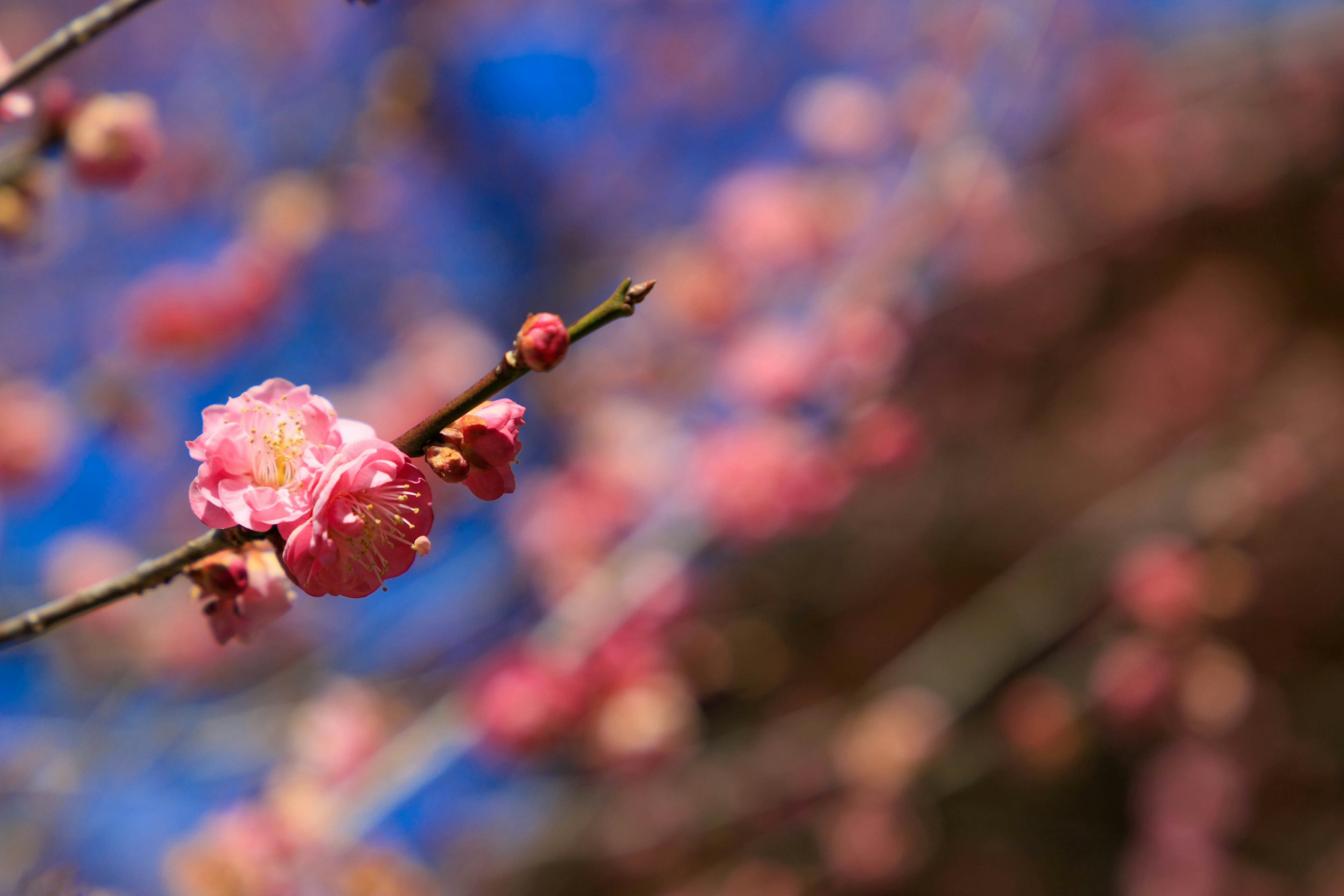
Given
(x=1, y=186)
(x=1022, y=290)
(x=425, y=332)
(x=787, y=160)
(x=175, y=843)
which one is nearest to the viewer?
(x=1, y=186)

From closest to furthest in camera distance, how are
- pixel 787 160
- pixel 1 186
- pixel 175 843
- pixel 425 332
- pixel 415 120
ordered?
pixel 1 186 < pixel 175 843 < pixel 415 120 < pixel 425 332 < pixel 787 160

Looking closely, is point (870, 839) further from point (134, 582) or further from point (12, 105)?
point (12, 105)

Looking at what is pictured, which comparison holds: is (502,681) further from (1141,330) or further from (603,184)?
(1141,330)

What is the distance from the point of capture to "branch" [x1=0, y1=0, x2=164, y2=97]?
975 millimetres

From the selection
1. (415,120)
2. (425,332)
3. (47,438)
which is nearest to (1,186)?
(415,120)

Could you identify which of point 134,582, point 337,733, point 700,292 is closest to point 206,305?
point 337,733

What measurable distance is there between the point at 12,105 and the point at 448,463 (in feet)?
3.37

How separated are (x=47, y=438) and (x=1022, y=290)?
18.4 feet

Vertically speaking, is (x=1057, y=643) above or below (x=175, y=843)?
below

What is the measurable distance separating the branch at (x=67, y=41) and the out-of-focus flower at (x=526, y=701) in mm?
1847

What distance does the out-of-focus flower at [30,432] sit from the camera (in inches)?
112

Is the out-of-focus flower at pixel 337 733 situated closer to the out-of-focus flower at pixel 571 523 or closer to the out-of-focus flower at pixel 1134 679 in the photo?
the out-of-focus flower at pixel 571 523

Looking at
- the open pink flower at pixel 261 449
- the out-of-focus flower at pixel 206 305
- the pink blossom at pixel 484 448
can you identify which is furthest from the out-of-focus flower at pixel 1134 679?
the out-of-focus flower at pixel 206 305

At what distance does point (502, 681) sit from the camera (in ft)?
7.97
